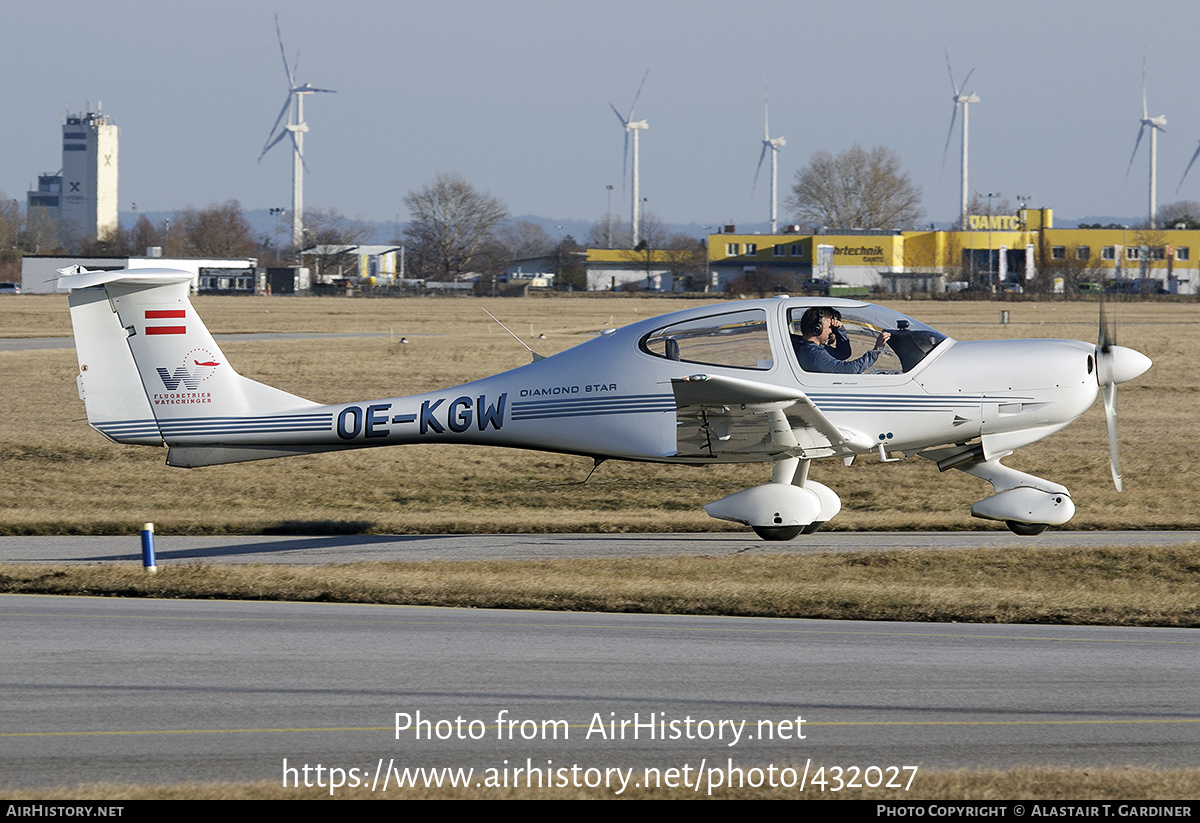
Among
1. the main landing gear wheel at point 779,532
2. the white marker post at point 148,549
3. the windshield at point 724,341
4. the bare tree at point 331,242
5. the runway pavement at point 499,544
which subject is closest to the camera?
the white marker post at point 148,549

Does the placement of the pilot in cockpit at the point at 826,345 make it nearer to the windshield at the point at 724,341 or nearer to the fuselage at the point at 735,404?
the fuselage at the point at 735,404

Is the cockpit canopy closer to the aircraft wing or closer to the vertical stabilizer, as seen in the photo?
the aircraft wing

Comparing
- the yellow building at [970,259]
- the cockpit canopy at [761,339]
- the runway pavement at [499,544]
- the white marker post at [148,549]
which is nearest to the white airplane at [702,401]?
the cockpit canopy at [761,339]

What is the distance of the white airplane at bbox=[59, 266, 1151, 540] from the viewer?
12633mm

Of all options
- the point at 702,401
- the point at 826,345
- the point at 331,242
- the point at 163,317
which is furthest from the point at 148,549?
the point at 331,242

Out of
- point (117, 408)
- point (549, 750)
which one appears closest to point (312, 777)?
point (549, 750)

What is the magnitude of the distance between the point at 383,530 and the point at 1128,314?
5933 centimetres

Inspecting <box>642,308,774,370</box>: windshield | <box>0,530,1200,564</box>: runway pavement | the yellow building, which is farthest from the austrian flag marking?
the yellow building

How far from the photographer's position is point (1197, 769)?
6340 millimetres

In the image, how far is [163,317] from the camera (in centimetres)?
1298

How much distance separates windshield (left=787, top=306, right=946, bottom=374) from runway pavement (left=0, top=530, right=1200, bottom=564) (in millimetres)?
2111

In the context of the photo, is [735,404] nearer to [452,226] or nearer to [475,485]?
[475,485]

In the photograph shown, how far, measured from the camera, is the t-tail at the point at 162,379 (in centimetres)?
1282

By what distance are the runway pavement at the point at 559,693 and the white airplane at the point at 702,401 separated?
2.91m
